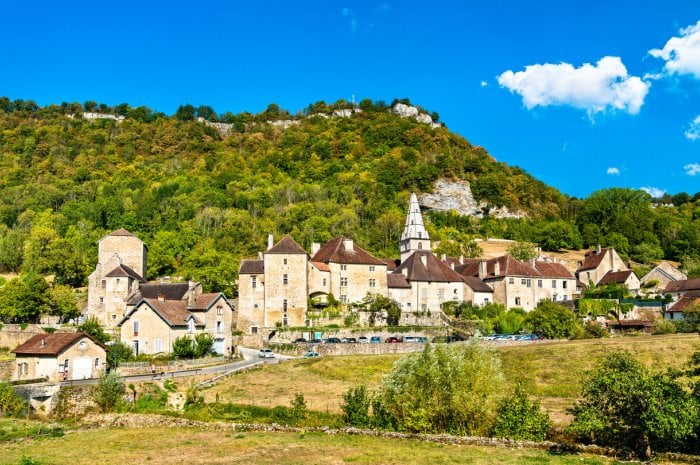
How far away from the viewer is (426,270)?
66.3m

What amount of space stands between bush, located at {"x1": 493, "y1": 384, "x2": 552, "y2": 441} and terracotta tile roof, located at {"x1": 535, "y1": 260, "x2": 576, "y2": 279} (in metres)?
44.5

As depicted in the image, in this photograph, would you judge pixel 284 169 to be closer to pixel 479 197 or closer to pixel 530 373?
pixel 479 197

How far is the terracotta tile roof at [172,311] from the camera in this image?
50284mm

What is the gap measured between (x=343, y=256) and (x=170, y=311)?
18924 mm

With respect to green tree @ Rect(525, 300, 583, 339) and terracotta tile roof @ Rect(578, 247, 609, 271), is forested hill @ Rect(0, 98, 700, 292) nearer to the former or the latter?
terracotta tile roof @ Rect(578, 247, 609, 271)

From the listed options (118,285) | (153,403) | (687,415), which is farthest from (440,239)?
(687,415)

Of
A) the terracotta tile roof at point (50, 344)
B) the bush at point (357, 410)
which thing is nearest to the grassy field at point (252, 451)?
the bush at point (357, 410)

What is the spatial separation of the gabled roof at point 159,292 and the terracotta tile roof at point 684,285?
51.0m

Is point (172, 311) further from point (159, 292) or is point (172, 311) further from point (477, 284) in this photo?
point (477, 284)

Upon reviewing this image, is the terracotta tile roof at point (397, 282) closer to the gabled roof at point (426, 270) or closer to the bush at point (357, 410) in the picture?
the gabled roof at point (426, 270)

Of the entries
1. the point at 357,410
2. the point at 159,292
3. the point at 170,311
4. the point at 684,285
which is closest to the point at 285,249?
the point at 159,292

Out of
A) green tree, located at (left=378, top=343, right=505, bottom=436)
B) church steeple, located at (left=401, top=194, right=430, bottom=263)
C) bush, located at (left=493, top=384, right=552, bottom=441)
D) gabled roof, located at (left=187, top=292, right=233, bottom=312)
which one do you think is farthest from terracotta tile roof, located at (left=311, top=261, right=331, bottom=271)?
bush, located at (left=493, top=384, right=552, bottom=441)

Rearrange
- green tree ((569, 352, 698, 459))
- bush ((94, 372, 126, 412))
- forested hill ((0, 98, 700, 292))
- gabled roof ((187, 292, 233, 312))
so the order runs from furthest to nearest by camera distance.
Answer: forested hill ((0, 98, 700, 292)) → gabled roof ((187, 292, 233, 312)) → bush ((94, 372, 126, 412)) → green tree ((569, 352, 698, 459))

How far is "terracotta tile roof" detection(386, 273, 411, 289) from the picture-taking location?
212ft
